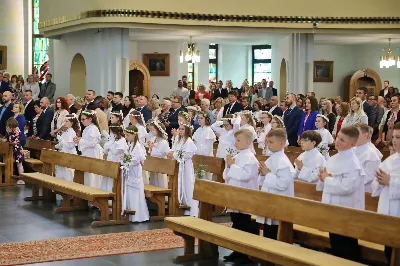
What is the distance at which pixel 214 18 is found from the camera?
22.3 m

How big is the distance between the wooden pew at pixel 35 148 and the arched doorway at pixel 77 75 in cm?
764

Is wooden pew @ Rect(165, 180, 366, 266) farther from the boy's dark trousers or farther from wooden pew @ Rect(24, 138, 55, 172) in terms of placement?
wooden pew @ Rect(24, 138, 55, 172)

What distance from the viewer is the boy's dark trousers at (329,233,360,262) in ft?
25.9

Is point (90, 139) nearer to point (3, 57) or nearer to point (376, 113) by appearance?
point (376, 113)

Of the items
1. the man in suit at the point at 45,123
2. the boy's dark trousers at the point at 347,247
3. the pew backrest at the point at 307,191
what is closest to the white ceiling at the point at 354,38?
the man in suit at the point at 45,123

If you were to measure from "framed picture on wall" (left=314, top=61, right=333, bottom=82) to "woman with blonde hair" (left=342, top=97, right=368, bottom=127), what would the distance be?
14.6 metres

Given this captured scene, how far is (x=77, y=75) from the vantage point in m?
25.2

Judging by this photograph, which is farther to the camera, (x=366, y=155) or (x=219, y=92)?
(x=219, y=92)

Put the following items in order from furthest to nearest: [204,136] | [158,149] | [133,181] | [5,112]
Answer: [5,112] → [204,136] → [158,149] → [133,181]

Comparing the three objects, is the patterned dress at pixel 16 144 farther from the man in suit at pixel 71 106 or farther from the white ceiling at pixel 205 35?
the white ceiling at pixel 205 35

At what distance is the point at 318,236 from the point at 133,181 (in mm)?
4375

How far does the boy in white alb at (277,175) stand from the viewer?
8844 millimetres

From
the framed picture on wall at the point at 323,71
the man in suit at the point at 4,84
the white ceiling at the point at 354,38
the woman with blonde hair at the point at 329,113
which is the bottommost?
the woman with blonde hair at the point at 329,113

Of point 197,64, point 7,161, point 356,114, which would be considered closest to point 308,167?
point 356,114
